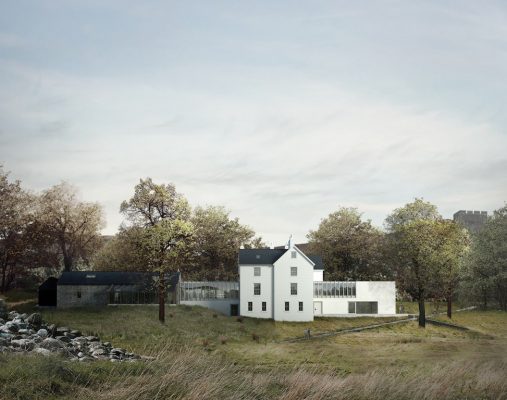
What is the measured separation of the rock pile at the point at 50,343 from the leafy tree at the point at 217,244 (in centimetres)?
4568

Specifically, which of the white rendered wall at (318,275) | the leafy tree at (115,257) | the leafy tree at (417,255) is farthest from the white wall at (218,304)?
the leafy tree at (417,255)

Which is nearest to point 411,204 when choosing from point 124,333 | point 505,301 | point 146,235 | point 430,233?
point 430,233

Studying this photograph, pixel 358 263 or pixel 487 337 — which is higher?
pixel 358 263

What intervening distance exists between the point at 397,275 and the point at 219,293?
23818mm

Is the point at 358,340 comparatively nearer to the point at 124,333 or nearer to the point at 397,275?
the point at 397,275

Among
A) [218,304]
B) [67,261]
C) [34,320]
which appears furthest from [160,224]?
[67,261]

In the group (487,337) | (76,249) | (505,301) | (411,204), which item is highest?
(411,204)

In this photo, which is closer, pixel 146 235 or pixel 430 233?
pixel 146 235

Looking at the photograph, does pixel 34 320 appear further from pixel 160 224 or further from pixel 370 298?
pixel 370 298

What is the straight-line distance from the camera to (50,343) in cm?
2944

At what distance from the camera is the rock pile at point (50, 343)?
26.7 m

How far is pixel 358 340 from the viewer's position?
194 feet

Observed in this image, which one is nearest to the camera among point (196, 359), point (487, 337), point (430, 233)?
point (196, 359)

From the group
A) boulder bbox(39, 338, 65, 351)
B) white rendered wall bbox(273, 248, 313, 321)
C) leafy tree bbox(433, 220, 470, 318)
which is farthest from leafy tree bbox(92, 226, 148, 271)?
boulder bbox(39, 338, 65, 351)
